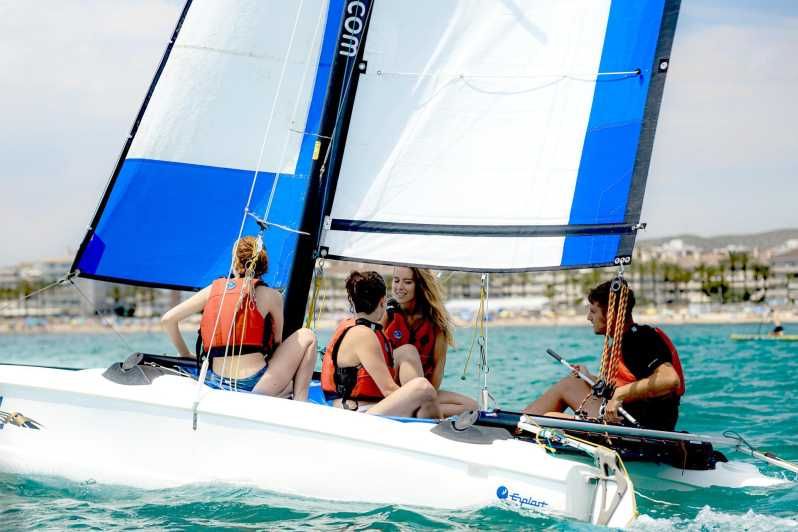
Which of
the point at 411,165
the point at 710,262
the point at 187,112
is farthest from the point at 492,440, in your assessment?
the point at 710,262

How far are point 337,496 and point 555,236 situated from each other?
1.84 m

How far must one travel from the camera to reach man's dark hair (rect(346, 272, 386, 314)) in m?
5.09

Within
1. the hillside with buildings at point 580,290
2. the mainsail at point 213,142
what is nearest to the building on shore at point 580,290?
Result: the hillside with buildings at point 580,290

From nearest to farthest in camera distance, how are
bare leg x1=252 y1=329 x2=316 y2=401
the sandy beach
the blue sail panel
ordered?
bare leg x1=252 y1=329 x2=316 y2=401 < the blue sail panel < the sandy beach

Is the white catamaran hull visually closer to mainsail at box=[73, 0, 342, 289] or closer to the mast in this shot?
the mast

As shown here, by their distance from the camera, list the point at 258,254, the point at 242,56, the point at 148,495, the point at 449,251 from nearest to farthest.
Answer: the point at 148,495 → the point at 258,254 → the point at 449,251 → the point at 242,56

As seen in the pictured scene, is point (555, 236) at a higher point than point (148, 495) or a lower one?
higher

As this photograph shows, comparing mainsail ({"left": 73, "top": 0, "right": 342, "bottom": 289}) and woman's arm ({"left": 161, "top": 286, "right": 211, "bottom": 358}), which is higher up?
mainsail ({"left": 73, "top": 0, "right": 342, "bottom": 289})

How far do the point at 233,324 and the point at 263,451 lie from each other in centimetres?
72

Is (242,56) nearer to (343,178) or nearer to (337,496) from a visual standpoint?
(343,178)

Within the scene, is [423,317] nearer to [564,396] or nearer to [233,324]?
[564,396]

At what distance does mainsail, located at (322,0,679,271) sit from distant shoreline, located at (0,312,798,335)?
80.2 m

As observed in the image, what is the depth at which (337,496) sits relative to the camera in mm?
4520

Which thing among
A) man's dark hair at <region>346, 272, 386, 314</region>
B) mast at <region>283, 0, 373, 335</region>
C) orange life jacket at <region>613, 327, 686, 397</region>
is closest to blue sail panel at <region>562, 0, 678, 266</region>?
orange life jacket at <region>613, 327, 686, 397</region>
